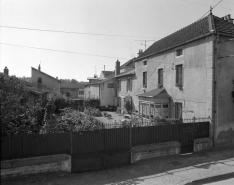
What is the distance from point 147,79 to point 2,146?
14979 mm

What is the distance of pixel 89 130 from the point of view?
8047 mm

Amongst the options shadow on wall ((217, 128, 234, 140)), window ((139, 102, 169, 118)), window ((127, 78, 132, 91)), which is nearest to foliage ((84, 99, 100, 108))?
window ((127, 78, 132, 91))

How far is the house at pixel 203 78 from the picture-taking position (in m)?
10.9

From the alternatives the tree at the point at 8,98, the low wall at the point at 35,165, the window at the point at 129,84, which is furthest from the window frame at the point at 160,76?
the tree at the point at 8,98

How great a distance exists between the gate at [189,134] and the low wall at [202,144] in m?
0.22

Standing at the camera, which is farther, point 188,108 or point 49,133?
point 188,108

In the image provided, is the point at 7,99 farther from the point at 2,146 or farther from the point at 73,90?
the point at 73,90

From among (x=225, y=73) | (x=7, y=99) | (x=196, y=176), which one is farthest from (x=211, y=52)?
(x=7, y=99)

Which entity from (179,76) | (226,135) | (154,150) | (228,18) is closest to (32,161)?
(154,150)

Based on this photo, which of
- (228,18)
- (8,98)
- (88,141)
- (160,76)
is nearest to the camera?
(8,98)

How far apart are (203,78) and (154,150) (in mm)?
5895

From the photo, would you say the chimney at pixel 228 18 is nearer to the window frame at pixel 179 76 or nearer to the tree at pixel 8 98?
the window frame at pixel 179 76

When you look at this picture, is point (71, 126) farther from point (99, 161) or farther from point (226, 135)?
point (226, 135)

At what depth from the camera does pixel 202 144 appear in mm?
10508
